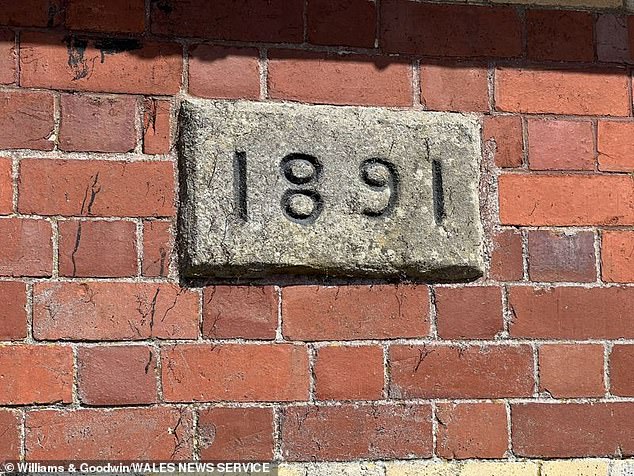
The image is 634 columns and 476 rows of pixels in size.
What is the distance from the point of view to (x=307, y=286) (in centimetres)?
182

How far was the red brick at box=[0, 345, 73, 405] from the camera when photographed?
171 cm

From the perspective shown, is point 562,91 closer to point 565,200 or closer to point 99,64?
point 565,200

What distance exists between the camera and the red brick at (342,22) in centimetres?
190

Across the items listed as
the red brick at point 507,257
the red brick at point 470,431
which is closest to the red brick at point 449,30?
the red brick at point 507,257

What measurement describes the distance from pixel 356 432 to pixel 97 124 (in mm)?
761

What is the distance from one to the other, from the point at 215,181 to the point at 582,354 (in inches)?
31.6

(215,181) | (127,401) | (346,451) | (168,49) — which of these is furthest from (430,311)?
(168,49)

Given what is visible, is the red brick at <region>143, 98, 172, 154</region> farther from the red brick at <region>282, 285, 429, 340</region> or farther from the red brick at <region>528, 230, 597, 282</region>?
the red brick at <region>528, 230, 597, 282</region>

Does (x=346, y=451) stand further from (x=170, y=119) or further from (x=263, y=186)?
(x=170, y=119)

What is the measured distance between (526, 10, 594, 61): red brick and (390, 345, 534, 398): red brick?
616 millimetres

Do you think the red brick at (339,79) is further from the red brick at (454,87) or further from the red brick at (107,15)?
the red brick at (107,15)

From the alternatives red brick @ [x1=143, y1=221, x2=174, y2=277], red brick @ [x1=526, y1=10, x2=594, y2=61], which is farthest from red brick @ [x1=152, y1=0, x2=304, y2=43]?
red brick @ [x1=526, y1=10, x2=594, y2=61]

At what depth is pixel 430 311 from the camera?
1860mm

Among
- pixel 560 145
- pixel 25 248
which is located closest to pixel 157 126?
pixel 25 248
